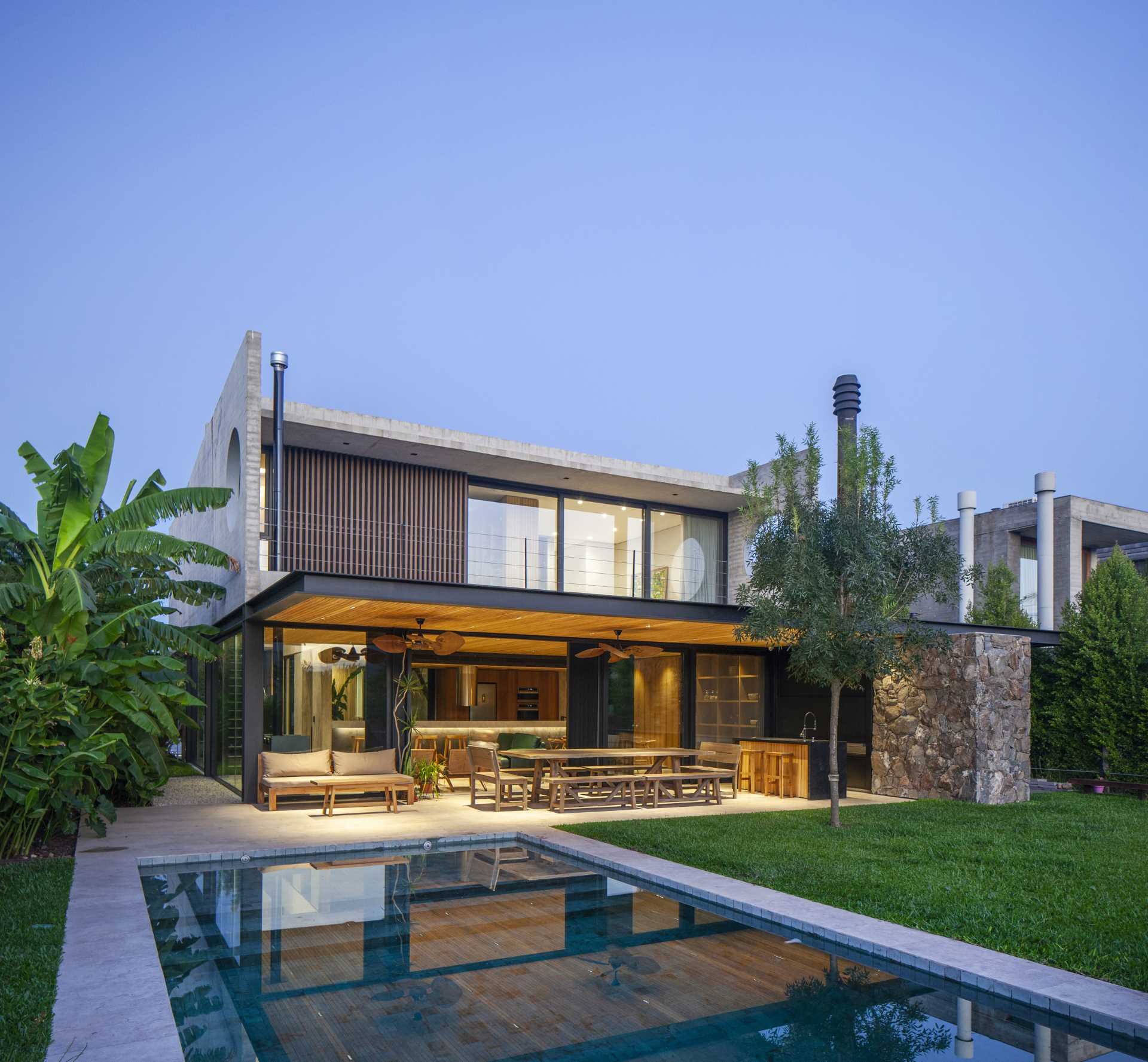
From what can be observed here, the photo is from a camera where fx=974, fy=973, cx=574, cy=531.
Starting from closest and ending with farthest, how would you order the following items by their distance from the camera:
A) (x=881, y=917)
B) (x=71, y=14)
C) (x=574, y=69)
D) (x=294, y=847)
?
(x=881, y=917), (x=294, y=847), (x=71, y=14), (x=574, y=69)

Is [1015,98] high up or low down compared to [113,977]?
up

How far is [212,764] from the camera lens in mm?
18062

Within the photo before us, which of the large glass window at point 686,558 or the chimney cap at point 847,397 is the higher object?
the chimney cap at point 847,397

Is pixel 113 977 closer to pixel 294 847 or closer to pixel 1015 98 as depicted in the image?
pixel 294 847

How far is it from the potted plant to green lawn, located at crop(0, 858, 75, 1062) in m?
6.10

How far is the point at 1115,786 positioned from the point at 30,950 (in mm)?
15515

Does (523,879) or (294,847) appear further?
(294,847)

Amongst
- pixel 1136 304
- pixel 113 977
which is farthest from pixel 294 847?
pixel 1136 304

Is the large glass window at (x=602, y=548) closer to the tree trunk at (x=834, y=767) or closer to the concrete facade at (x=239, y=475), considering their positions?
the concrete facade at (x=239, y=475)

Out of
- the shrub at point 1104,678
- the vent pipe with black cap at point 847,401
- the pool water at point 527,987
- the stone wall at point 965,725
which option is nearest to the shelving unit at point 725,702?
the stone wall at point 965,725

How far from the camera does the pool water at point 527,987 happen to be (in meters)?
4.61

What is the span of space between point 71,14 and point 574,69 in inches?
1114

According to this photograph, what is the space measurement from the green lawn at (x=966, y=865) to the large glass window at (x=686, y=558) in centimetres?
663

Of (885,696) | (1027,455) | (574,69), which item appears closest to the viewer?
(885,696)
